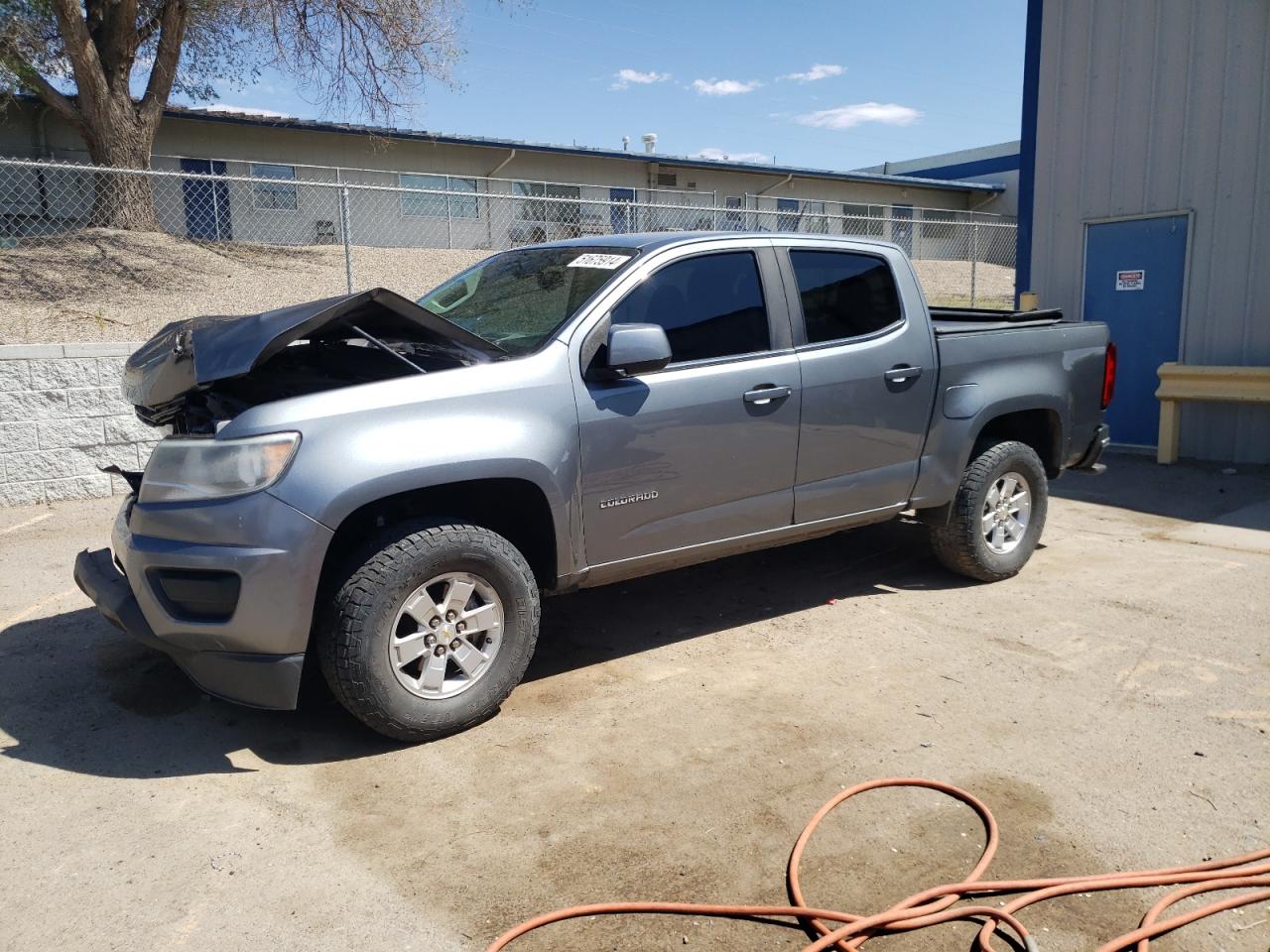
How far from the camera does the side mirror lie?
3.92 meters

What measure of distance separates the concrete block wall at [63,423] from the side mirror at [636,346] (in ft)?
16.4

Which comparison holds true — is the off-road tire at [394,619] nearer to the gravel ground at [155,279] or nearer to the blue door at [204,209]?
the gravel ground at [155,279]

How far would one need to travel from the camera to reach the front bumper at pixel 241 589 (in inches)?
133

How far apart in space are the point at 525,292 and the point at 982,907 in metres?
3.17

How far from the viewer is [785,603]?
5.45m

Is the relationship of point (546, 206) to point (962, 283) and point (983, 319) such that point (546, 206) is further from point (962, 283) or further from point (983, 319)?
point (983, 319)

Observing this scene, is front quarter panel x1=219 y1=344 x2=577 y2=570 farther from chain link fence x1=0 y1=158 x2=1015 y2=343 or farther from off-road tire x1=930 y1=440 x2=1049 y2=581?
off-road tire x1=930 y1=440 x2=1049 y2=581

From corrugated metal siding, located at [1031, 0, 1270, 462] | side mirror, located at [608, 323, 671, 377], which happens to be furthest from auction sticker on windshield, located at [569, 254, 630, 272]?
corrugated metal siding, located at [1031, 0, 1270, 462]

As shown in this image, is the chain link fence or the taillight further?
the chain link fence

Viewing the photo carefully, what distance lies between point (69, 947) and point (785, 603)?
145 inches

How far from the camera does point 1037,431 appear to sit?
607 cm

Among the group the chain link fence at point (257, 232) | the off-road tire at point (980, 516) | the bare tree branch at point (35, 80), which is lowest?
the off-road tire at point (980, 516)

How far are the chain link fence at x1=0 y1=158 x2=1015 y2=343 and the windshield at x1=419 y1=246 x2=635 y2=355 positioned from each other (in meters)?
0.37

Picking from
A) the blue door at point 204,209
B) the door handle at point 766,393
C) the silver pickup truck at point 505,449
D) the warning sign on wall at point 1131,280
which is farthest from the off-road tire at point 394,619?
the blue door at point 204,209
